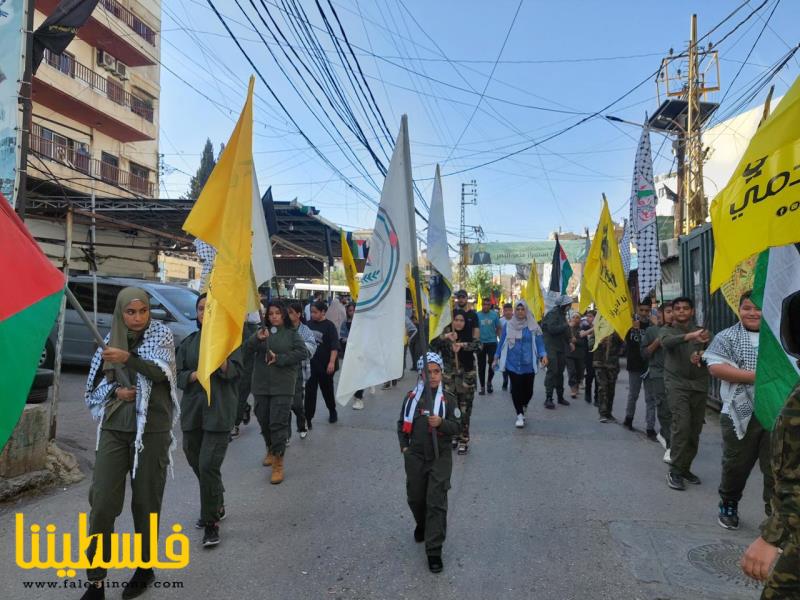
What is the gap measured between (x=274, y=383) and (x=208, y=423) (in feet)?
4.91

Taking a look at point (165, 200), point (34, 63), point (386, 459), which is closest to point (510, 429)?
point (386, 459)

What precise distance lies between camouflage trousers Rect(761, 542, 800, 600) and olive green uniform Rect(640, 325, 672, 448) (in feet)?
15.8

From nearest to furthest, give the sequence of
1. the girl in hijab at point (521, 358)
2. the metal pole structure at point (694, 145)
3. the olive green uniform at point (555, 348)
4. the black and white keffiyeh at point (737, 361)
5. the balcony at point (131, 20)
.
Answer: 1. the black and white keffiyeh at point (737, 361)
2. the girl in hijab at point (521, 358)
3. the olive green uniform at point (555, 348)
4. the metal pole structure at point (694, 145)
5. the balcony at point (131, 20)

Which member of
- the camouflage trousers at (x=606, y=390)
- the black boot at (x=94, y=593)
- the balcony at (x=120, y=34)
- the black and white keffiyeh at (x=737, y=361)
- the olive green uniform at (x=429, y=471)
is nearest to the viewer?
the black boot at (x=94, y=593)

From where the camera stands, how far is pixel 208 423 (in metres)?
4.05

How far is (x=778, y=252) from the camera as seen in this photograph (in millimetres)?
2740

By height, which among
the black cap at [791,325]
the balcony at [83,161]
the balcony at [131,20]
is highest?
the balcony at [131,20]

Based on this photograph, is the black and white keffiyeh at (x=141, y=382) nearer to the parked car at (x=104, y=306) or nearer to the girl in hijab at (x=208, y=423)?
the girl in hijab at (x=208, y=423)

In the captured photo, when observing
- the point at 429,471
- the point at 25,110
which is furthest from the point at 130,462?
the point at 25,110

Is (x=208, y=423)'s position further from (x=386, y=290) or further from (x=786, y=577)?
(x=786, y=577)

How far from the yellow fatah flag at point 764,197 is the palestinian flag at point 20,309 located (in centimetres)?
313

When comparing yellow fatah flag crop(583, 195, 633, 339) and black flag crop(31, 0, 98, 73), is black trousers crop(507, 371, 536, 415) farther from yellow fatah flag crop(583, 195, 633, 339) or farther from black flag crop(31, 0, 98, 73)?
black flag crop(31, 0, 98, 73)

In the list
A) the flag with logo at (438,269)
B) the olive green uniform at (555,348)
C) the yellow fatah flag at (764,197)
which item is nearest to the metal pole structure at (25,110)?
the flag with logo at (438,269)

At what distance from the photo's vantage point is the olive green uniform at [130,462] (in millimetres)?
3145
